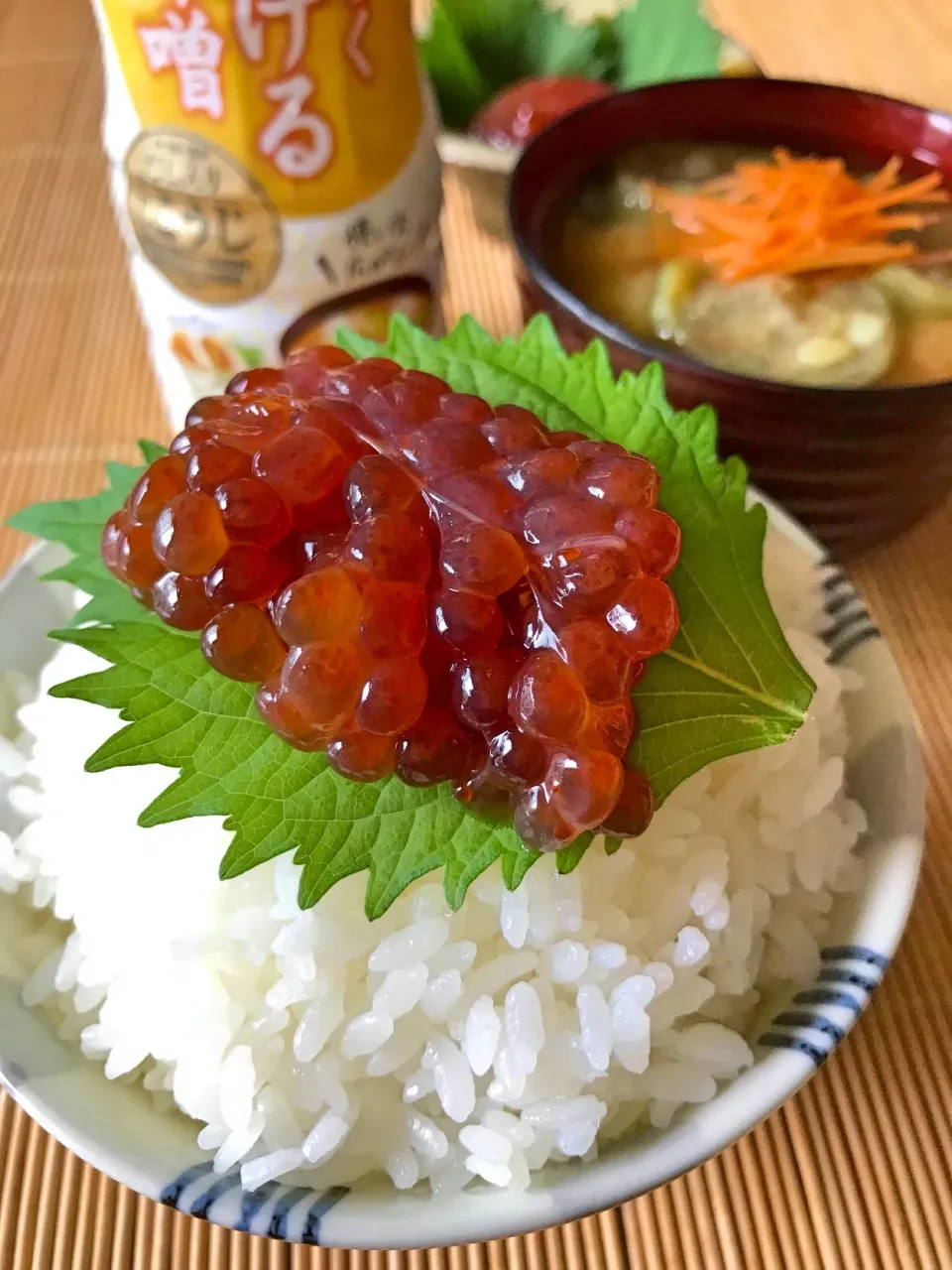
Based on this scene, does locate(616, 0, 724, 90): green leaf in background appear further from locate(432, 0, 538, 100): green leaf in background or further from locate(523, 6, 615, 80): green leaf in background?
locate(432, 0, 538, 100): green leaf in background

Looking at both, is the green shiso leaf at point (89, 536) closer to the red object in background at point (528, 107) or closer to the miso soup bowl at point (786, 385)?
the miso soup bowl at point (786, 385)

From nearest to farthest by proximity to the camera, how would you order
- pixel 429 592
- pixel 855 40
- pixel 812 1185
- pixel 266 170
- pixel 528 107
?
pixel 429 592 → pixel 812 1185 → pixel 266 170 → pixel 528 107 → pixel 855 40

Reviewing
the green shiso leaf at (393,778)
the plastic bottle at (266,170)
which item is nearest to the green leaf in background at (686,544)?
the green shiso leaf at (393,778)

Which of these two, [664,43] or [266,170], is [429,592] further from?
[664,43]

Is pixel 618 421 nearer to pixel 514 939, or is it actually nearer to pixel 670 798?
pixel 670 798

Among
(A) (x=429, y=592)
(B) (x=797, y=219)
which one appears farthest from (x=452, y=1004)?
(B) (x=797, y=219)

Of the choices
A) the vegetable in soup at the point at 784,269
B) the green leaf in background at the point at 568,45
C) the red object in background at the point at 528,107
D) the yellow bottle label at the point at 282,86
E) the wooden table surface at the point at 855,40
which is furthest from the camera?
the wooden table surface at the point at 855,40
